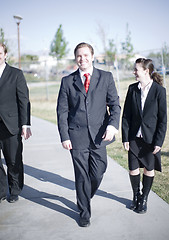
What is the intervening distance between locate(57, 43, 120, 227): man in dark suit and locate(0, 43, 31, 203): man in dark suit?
2.28 feet

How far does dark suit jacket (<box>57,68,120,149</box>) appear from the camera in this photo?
3029 mm

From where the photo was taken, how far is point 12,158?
3641 millimetres

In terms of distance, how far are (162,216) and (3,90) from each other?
2367 mm

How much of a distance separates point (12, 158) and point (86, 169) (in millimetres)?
1081

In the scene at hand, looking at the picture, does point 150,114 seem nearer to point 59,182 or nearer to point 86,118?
point 86,118

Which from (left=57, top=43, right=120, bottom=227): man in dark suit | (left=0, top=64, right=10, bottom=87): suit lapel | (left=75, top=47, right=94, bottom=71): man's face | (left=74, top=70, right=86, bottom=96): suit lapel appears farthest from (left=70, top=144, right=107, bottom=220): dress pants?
(left=0, top=64, right=10, bottom=87): suit lapel

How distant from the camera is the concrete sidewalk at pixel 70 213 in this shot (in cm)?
283

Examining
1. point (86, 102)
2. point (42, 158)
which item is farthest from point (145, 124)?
point (42, 158)

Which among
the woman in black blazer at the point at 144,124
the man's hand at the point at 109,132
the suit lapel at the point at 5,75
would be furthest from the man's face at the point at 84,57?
the suit lapel at the point at 5,75

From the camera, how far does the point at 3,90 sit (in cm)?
348

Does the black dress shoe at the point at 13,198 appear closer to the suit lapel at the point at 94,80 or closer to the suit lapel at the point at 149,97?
the suit lapel at the point at 94,80

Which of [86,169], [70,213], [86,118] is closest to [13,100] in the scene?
[86,118]

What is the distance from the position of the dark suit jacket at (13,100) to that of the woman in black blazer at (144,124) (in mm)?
1269

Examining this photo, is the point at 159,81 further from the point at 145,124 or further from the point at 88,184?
the point at 88,184
